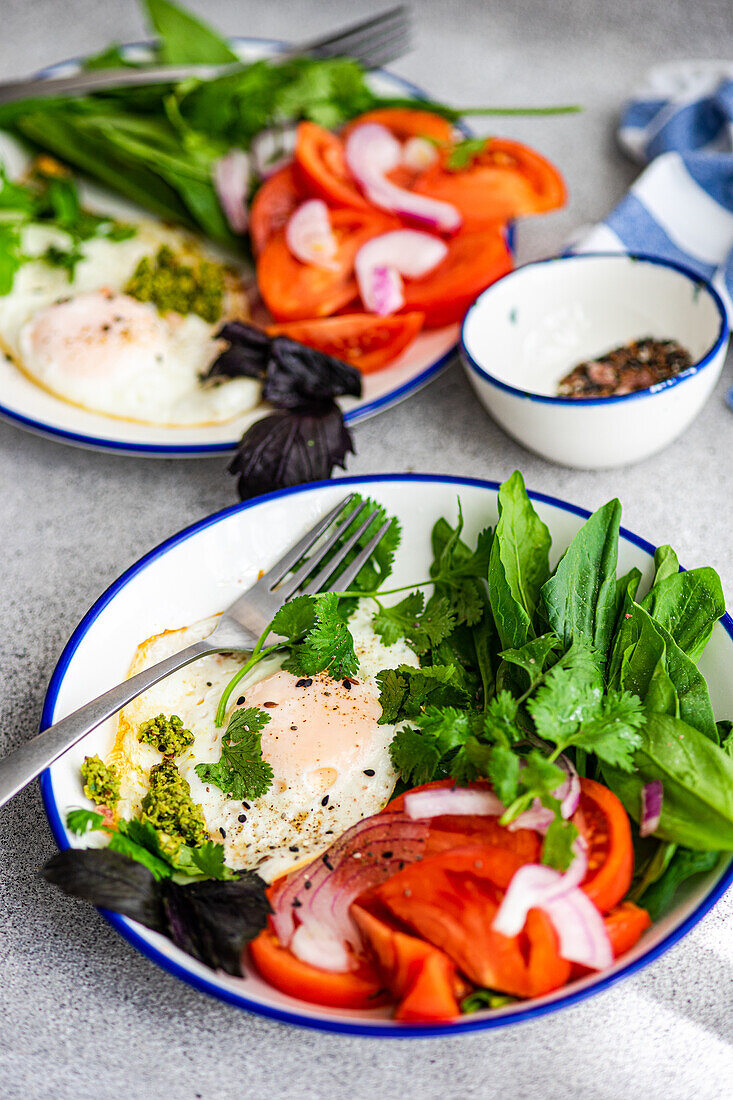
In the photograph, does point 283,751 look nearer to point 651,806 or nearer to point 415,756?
point 415,756

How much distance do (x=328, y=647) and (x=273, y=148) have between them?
1.05 m

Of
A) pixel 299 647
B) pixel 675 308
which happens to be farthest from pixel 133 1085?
pixel 675 308

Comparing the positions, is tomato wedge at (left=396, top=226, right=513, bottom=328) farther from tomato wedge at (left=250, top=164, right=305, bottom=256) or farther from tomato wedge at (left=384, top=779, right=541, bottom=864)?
tomato wedge at (left=384, top=779, right=541, bottom=864)

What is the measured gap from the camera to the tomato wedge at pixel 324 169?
1.58 m

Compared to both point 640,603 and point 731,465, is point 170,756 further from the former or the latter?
point 731,465

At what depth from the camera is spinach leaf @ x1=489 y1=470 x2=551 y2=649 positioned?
3.30ft

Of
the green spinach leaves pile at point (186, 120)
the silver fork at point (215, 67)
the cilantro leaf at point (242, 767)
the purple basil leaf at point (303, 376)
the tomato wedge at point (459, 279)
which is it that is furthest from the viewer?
the silver fork at point (215, 67)

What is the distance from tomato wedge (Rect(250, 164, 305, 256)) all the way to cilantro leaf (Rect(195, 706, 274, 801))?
2.99ft

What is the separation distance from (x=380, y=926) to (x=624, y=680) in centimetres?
33

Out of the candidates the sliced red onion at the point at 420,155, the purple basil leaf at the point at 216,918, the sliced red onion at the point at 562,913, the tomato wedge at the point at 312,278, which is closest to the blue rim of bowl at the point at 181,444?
the tomato wedge at the point at 312,278

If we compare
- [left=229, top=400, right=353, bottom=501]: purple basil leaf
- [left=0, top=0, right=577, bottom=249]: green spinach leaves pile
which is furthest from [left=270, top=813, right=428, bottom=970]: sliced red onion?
[left=0, top=0, right=577, bottom=249]: green spinach leaves pile

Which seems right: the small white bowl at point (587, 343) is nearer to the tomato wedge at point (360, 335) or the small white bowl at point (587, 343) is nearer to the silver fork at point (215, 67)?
the tomato wedge at point (360, 335)

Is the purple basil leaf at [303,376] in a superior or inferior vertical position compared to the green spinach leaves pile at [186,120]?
inferior

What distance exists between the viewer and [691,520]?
1.33 m
